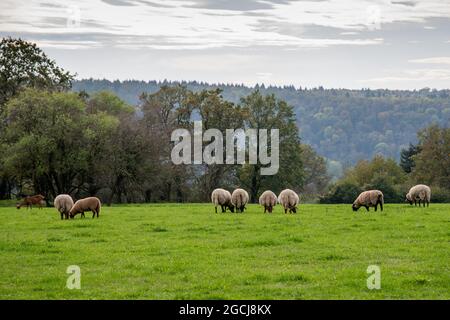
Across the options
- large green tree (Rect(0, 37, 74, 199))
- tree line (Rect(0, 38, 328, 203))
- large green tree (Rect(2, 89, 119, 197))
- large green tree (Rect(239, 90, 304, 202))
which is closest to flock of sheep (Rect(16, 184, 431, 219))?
large green tree (Rect(2, 89, 119, 197))

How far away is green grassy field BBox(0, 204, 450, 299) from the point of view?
15.3 m

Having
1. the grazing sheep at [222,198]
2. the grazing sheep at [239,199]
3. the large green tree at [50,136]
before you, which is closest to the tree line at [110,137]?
the large green tree at [50,136]

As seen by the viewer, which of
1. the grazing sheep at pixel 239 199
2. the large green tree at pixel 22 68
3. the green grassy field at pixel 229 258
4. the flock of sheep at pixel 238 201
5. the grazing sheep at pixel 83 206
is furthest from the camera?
the large green tree at pixel 22 68

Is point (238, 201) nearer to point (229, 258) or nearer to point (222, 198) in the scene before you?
point (222, 198)

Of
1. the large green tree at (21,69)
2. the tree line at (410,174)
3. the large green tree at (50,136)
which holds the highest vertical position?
the large green tree at (21,69)

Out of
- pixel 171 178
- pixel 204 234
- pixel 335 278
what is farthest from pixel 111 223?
pixel 171 178

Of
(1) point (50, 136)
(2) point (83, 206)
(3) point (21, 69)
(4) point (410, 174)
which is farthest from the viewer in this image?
(4) point (410, 174)

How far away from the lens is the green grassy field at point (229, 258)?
50.1 feet

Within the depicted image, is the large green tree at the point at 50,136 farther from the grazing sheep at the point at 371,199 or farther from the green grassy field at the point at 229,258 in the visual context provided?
the grazing sheep at the point at 371,199

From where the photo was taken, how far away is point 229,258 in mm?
19906

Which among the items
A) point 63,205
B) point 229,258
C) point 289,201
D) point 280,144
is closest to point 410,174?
point 280,144

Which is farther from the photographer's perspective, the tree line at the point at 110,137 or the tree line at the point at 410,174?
the tree line at the point at 410,174

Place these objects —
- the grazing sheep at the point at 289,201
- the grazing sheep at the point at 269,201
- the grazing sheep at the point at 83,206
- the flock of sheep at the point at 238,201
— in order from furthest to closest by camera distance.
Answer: the grazing sheep at the point at 269,201 → the grazing sheep at the point at 289,201 → the flock of sheep at the point at 238,201 → the grazing sheep at the point at 83,206

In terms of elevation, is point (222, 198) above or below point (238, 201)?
above
